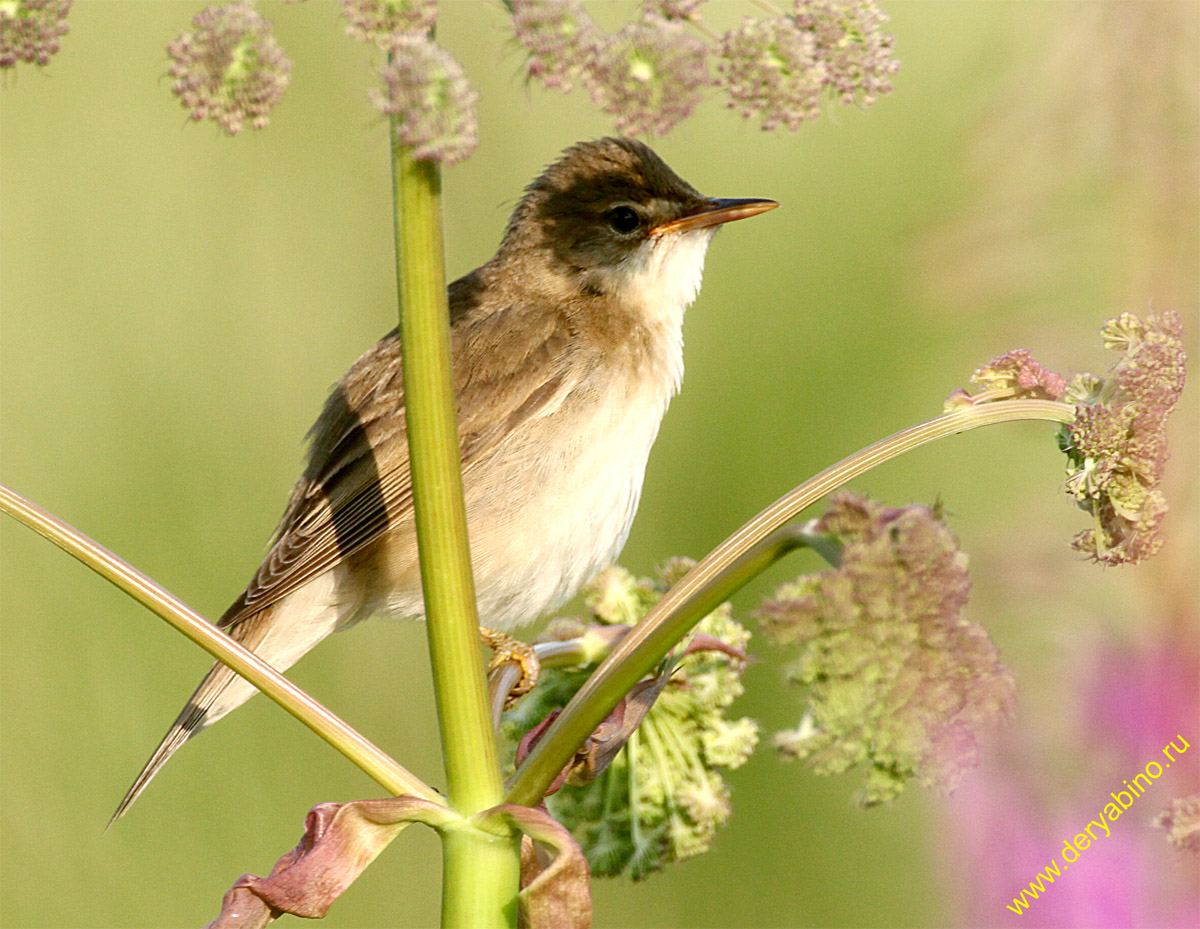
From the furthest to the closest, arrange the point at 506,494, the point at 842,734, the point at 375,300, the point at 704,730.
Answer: the point at 375,300 < the point at 506,494 < the point at 704,730 < the point at 842,734

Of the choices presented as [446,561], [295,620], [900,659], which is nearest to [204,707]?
[295,620]

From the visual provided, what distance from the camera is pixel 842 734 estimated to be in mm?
1284

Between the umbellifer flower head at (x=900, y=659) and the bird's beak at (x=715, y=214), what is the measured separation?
172 cm

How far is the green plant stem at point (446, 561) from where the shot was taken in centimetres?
133

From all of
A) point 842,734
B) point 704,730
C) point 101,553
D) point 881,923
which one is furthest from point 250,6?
point 881,923

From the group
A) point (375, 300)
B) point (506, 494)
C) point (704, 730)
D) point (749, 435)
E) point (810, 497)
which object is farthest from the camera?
point (375, 300)

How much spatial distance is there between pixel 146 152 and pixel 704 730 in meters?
2.61

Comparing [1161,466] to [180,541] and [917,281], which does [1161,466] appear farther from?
[180,541]

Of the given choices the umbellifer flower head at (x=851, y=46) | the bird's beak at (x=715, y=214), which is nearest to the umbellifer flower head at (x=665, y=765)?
the umbellifer flower head at (x=851, y=46)

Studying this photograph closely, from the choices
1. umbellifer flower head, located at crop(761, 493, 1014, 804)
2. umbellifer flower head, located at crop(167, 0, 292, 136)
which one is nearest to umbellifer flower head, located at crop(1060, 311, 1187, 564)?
umbellifer flower head, located at crop(761, 493, 1014, 804)

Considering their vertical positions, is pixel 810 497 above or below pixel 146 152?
below

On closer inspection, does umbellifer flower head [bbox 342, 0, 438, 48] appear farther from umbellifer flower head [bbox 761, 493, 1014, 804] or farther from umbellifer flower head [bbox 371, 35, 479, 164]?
umbellifer flower head [bbox 761, 493, 1014, 804]

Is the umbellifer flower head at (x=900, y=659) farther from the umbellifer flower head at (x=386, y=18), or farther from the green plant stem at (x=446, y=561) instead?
the umbellifer flower head at (x=386, y=18)

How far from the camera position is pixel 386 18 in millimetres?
1206
